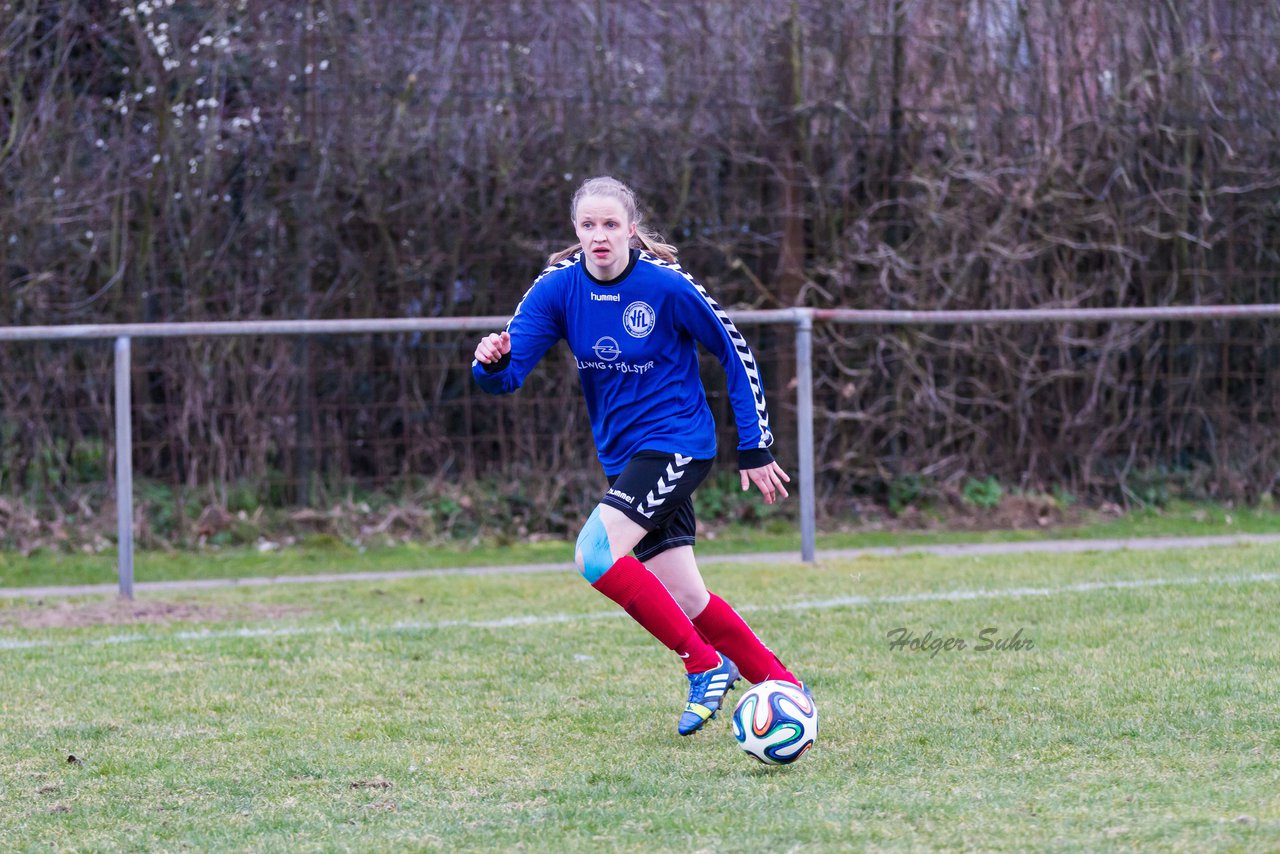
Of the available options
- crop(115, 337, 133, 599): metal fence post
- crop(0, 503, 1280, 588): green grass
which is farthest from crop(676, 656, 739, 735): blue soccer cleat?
crop(0, 503, 1280, 588): green grass

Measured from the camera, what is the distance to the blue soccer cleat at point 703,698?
4.50 metres

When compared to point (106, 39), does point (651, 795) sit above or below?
below

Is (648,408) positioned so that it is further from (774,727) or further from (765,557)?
(765,557)

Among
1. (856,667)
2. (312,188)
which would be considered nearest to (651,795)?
(856,667)

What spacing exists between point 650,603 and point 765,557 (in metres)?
4.32

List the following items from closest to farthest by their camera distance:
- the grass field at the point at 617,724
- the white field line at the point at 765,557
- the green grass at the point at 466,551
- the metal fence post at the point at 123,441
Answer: the grass field at the point at 617,724 → the metal fence post at the point at 123,441 → the white field line at the point at 765,557 → the green grass at the point at 466,551

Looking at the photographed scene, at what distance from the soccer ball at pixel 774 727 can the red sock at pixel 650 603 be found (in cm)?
41

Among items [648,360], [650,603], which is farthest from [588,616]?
[648,360]

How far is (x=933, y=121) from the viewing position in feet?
34.9

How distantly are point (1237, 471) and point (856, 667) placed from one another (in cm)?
600

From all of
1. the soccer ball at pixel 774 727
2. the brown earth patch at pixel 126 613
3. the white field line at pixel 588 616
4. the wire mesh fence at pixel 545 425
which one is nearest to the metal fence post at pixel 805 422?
the wire mesh fence at pixel 545 425

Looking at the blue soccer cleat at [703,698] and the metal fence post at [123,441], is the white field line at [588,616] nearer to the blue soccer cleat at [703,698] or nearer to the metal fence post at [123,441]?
the metal fence post at [123,441]

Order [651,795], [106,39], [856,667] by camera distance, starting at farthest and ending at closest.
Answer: [106,39] < [856,667] < [651,795]

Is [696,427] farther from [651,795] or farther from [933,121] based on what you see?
[933,121]
